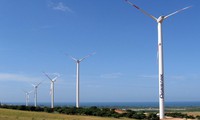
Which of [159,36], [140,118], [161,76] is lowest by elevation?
[140,118]

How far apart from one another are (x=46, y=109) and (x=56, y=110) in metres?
1.69

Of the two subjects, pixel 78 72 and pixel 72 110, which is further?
pixel 78 72

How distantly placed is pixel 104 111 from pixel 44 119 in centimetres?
1859

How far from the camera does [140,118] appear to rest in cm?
6241

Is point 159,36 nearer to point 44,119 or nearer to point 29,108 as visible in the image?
point 44,119

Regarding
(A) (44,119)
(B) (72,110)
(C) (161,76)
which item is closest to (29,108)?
(B) (72,110)

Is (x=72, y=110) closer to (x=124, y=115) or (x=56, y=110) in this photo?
(x=56, y=110)

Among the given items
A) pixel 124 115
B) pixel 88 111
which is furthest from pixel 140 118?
pixel 88 111

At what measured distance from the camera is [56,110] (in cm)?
6638

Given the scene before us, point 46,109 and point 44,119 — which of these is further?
point 46,109

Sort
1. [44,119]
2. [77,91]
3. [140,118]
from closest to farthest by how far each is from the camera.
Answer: [44,119], [140,118], [77,91]

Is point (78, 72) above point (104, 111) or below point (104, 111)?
above

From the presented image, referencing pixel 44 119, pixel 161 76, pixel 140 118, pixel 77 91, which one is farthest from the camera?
pixel 77 91

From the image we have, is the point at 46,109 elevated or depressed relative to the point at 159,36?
depressed
